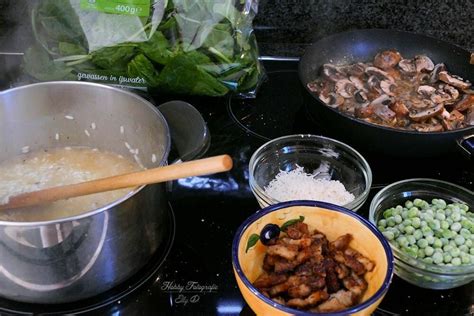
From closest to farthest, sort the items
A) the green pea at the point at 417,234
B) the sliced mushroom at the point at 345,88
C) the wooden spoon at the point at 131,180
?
the wooden spoon at the point at 131,180, the green pea at the point at 417,234, the sliced mushroom at the point at 345,88

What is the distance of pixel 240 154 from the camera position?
1249 mm

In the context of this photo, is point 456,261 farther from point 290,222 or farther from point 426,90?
point 426,90

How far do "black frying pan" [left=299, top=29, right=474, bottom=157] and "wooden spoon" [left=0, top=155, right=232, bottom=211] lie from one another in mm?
452

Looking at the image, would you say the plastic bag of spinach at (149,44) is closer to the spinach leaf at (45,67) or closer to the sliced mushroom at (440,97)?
the spinach leaf at (45,67)

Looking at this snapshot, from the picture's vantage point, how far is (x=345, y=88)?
1.35 m

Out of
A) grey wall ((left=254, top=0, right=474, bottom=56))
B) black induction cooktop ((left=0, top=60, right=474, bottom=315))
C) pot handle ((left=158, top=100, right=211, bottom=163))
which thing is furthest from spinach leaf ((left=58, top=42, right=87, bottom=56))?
grey wall ((left=254, top=0, right=474, bottom=56))

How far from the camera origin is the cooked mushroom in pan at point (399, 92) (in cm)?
126

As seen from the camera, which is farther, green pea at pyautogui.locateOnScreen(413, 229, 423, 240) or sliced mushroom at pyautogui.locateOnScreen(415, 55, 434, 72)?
sliced mushroom at pyautogui.locateOnScreen(415, 55, 434, 72)

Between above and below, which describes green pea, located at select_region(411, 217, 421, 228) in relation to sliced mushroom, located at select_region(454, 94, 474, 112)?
below

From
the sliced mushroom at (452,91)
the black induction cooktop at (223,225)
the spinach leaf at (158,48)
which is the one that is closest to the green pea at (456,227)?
the black induction cooktop at (223,225)

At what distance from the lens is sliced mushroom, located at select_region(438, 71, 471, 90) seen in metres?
1.36

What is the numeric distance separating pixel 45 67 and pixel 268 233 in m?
0.78

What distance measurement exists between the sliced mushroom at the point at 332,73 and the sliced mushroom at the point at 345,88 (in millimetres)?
18

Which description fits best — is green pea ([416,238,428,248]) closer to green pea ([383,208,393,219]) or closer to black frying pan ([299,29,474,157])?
green pea ([383,208,393,219])
